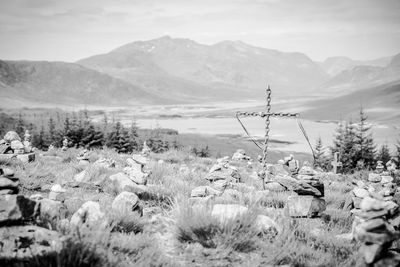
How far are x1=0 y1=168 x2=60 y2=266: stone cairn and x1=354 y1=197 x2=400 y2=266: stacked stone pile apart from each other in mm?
3314

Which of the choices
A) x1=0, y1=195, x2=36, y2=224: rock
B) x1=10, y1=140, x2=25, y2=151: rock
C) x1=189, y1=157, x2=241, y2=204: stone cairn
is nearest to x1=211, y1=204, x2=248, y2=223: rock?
x1=189, y1=157, x2=241, y2=204: stone cairn

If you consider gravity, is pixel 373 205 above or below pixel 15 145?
above

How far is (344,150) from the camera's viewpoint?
38.8 m

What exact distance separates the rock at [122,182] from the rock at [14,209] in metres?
2.99

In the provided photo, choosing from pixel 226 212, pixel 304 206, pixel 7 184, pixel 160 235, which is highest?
pixel 7 184

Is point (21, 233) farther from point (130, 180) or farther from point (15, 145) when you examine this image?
point (15, 145)

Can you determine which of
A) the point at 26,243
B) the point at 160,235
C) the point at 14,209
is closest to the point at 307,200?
the point at 160,235

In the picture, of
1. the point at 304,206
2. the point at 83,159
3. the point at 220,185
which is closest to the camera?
the point at 304,206

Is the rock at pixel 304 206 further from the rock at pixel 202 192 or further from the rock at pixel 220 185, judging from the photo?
the rock at pixel 220 185

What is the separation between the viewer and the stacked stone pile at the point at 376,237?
11.9ft

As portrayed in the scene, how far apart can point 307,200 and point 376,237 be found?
2175mm

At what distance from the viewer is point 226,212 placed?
4812 millimetres

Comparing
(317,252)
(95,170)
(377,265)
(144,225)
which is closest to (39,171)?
(95,170)

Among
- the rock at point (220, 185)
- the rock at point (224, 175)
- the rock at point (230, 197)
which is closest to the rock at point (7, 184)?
the rock at point (230, 197)
